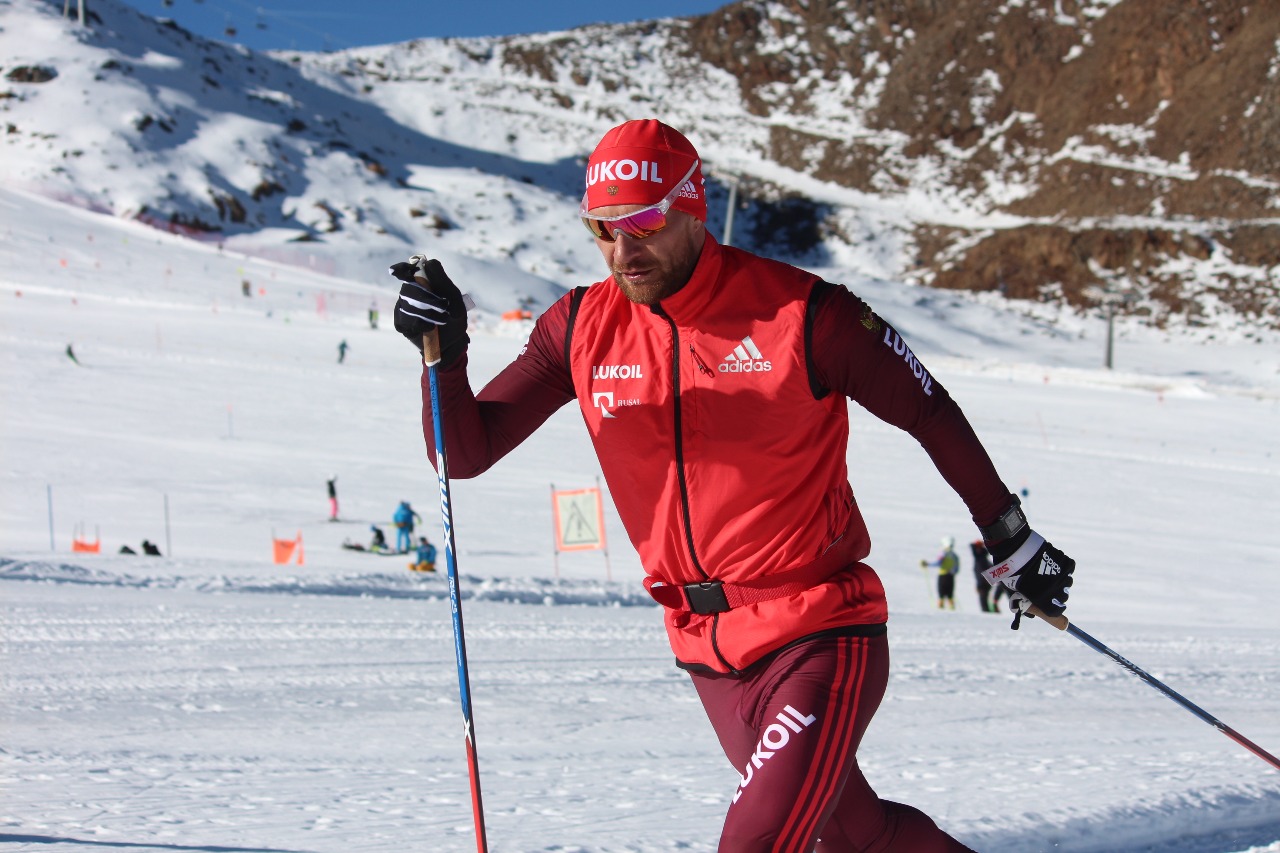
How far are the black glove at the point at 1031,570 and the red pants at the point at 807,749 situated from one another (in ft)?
1.27

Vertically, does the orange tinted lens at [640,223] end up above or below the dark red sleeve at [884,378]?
above

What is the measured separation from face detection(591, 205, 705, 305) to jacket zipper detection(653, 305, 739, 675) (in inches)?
2.8

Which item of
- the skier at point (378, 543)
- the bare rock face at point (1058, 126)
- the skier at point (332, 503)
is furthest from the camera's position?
the bare rock face at point (1058, 126)

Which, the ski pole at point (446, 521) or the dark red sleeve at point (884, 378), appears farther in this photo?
the ski pole at point (446, 521)

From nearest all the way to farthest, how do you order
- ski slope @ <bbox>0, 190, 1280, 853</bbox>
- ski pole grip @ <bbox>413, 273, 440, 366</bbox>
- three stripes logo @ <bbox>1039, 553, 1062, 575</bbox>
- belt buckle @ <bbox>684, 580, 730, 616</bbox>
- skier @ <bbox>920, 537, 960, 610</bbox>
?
belt buckle @ <bbox>684, 580, 730, 616</bbox>, ski pole grip @ <bbox>413, 273, 440, 366</bbox>, three stripes logo @ <bbox>1039, 553, 1062, 575</bbox>, ski slope @ <bbox>0, 190, 1280, 853</bbox>, skier @ <bbox>920, 537, 960, 610</bbox>

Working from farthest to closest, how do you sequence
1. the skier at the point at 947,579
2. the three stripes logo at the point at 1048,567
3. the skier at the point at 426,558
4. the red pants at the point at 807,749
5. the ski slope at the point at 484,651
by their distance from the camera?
the skier at the point at 947,579 < the skier at the point at 426,558 < the ski slope at the point at 484,651 < the three stripes logo at the point at 1048,567 < the red pants at the point at 807,749

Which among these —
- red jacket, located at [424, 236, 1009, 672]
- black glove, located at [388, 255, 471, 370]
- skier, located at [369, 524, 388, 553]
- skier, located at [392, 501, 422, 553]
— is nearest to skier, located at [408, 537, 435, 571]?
skier, located at [392, 501, 422, 553]

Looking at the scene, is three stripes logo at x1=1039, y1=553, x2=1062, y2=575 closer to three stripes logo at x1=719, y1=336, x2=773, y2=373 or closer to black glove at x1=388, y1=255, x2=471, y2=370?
three stripes logo at x1=719, y1=336, x2=773, y2=373

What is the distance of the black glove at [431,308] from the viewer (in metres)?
2.60

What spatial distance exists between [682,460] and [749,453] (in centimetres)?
15

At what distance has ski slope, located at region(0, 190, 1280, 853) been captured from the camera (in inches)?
158

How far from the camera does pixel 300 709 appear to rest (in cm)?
554

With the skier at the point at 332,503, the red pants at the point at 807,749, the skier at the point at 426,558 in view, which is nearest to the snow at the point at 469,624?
the skier at the point at 332,503

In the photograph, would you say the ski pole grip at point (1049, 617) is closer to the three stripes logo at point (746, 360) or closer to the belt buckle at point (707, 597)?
the belt buckle at point (707, 597)
